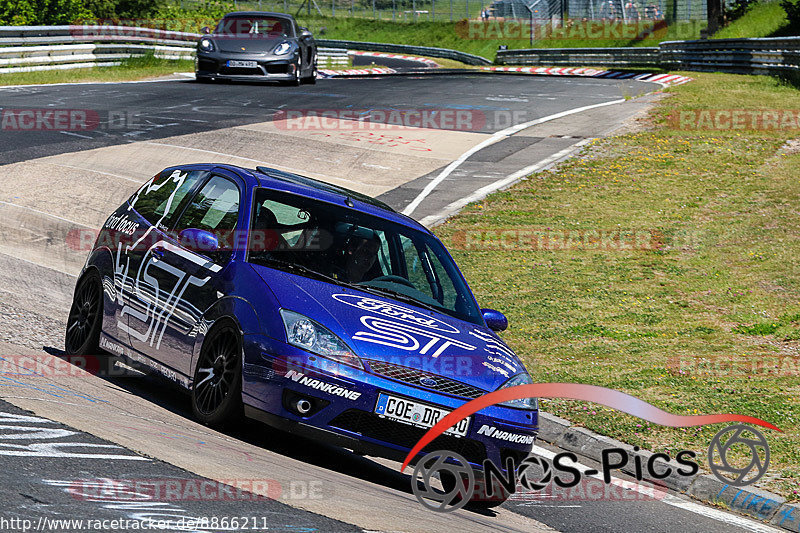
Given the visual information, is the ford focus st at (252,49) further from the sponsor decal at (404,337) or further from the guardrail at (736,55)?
the sponsor decal at (404,337)

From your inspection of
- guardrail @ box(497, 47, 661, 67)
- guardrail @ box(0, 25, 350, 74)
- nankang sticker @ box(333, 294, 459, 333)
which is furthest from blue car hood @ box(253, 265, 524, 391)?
guardrail @ box(497, 47, 661, 67)

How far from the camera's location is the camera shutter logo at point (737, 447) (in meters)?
7.40

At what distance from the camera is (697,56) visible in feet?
126

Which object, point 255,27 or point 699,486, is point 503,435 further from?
point 255,27

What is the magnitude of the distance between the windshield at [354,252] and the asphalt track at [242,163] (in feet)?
3.65

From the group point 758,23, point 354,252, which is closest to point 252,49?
point 354,252

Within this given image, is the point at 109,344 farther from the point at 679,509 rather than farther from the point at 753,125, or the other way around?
the point at 753,125

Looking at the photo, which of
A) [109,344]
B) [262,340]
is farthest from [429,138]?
[262,340]

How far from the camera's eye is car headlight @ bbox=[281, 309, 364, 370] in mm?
6109

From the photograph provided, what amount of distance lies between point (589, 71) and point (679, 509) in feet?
114

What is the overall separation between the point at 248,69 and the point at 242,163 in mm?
9433

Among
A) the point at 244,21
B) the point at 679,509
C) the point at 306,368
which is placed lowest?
the point at 679,509

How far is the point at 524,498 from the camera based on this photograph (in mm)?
6770

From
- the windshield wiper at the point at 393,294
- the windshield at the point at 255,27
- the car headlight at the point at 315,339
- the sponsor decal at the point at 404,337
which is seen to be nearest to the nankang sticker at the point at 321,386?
the car headlight at the point at 315,339
